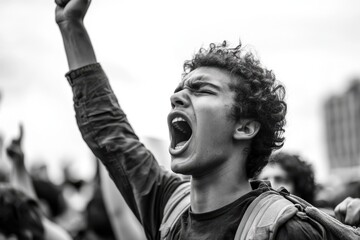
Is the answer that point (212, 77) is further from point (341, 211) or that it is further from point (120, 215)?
point (120, 215)

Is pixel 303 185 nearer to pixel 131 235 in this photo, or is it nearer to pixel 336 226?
pixel 131 235

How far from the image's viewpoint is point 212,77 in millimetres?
3033

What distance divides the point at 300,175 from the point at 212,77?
7.26 feet

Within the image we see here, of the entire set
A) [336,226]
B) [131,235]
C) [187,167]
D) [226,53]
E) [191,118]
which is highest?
[226,53]

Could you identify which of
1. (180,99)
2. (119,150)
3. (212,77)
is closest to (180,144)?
(180,99)

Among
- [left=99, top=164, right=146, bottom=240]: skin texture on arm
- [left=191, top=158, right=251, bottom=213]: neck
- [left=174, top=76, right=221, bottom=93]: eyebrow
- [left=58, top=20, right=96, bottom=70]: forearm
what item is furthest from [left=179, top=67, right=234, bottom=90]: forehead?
[left=99, top=164, right=146, bottom=240]: skin texture on arm

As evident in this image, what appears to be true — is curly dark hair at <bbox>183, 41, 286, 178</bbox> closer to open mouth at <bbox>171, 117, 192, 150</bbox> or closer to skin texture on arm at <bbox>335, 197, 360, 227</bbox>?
open mouth at <bbox>171, 117, 192, 150</bbox>

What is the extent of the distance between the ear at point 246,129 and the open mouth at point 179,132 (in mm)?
206

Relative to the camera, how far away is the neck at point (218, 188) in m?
2.92

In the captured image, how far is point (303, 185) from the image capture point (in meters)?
5.04

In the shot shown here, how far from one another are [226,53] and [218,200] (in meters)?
0.62

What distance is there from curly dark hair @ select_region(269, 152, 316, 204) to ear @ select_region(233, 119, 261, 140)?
6.57 ft

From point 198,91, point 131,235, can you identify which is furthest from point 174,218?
point 131,235

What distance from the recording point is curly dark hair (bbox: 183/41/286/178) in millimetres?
3008
